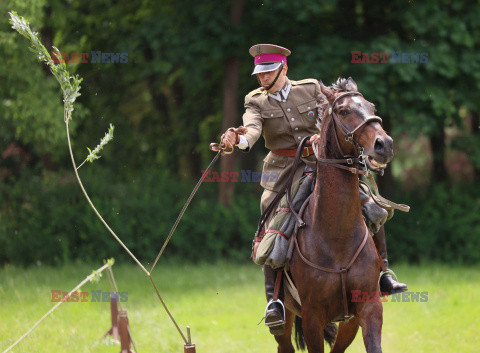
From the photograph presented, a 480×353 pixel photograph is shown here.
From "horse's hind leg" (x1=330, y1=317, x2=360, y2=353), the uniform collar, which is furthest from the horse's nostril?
"horse's hind leg" (x1=330, y1=317, x2=360, y2=353)

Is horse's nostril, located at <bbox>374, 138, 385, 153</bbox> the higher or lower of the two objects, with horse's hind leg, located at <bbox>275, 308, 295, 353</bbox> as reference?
higher

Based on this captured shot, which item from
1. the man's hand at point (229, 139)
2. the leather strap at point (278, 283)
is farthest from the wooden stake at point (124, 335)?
the man's hand at point (229, 139)

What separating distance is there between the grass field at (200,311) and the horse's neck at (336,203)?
13.2ft

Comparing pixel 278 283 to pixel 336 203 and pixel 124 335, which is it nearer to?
pixel 336 203

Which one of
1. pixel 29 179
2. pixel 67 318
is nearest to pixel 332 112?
pixel 67 318

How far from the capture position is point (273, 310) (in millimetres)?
5852

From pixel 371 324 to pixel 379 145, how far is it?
1.54m

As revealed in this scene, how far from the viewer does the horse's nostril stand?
465cm

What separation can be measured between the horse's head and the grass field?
182 inches

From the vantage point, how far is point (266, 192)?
6.61 m

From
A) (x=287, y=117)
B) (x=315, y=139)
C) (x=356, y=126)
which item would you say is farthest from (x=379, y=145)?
(x=287, y=117)

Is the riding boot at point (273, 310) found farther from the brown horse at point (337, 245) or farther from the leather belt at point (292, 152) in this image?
the leather belt at point (292, 152)

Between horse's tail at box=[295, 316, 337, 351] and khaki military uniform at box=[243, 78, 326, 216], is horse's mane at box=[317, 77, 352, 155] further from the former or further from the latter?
horse's tail at box=[295, 316, 337, 351]

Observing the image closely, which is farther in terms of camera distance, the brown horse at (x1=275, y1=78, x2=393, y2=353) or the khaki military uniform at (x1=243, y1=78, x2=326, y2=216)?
the khaki military uniform at (x1=243, y1=78, x2=326, y2=216)
